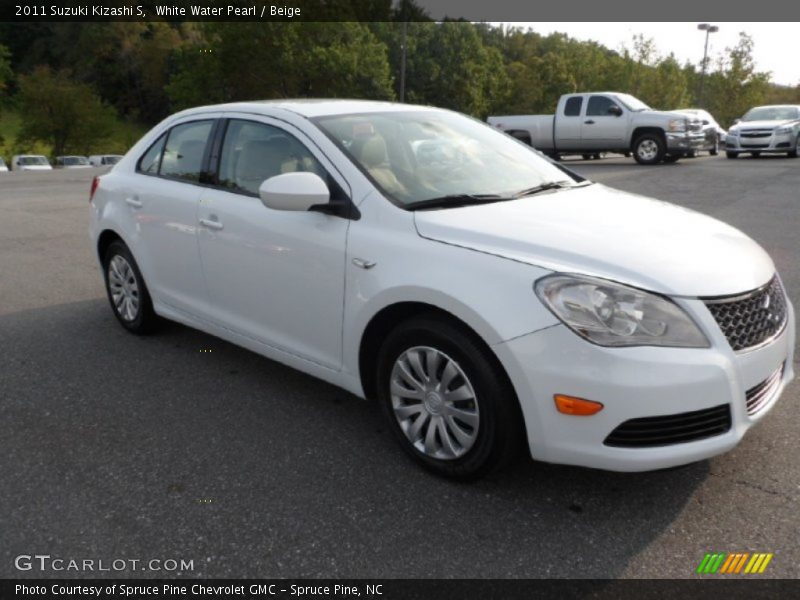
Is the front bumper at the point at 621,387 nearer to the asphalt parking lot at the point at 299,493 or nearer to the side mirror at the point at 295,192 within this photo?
the asphalt parking lot at the point at 299,493

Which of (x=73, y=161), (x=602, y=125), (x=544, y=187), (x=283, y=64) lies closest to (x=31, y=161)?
(x=73, y=161)

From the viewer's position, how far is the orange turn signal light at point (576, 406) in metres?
2.71

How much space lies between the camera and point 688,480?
3215 millimetres

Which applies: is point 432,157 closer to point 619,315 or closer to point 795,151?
point 619,315

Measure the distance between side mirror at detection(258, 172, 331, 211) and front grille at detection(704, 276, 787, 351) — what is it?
175 centimetres

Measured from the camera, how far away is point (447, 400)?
3.14 meters

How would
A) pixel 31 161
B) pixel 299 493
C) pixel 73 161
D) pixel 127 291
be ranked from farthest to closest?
pixel 73 161 < pixel 31 161 < pixel 127 291 < pixel 299 493

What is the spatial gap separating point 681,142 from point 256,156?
18.3 m

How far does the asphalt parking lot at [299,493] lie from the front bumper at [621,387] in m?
0.33

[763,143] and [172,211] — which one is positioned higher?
[172,211]

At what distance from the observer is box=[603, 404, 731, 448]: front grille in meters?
2.74

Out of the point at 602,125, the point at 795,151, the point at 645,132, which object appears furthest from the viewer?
the point at 795,151

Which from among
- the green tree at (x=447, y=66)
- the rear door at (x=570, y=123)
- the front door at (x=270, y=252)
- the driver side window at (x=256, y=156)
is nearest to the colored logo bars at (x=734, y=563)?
the front door at (x=270, y=252)

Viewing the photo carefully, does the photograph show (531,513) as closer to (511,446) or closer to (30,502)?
(511,446)
